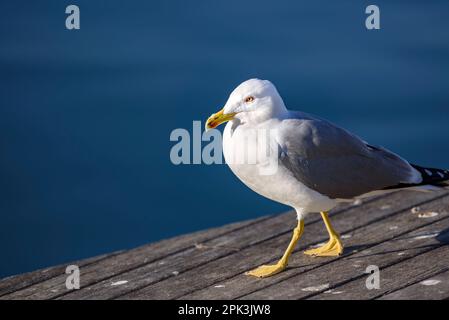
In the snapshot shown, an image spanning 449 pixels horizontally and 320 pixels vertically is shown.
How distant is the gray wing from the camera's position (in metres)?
4.80

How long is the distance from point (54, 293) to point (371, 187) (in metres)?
1.62

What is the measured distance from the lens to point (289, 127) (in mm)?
4816

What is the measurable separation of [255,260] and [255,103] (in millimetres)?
833

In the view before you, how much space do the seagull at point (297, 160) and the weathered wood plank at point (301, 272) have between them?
78 mm

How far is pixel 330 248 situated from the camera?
5113mm

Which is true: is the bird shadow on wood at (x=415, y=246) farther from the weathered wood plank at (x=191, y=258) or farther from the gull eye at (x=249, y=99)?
the gull eye at (x=249, y=99)

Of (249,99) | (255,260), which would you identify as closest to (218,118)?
(249,99)

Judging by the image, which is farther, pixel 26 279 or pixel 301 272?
pixel 26 279

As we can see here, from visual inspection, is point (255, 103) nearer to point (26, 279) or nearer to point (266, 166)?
point (266, 166)

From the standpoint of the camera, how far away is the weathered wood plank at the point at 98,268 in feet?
16.3

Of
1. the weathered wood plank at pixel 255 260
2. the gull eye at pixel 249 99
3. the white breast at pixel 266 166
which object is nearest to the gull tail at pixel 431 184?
the white breast at pixel 266 166

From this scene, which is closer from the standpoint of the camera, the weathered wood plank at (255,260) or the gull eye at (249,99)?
the weathered wood plank at (255,260)
